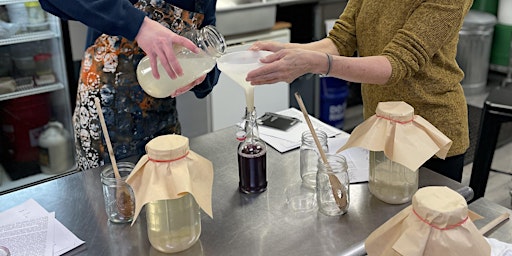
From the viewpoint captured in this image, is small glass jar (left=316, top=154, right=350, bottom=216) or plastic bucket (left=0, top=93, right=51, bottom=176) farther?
plastic bucket (left=0, top=93, right=51, bottom=176)

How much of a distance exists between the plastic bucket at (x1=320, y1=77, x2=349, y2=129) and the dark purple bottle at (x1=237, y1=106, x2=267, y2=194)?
90.6 inches

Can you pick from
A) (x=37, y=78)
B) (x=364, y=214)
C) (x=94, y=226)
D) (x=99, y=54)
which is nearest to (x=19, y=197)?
(x=94, y=226)

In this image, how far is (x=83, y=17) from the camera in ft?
4.52

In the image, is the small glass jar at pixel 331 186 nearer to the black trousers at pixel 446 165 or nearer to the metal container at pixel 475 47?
the black trousers at pixel 446 165

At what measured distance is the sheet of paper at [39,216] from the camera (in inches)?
46.1

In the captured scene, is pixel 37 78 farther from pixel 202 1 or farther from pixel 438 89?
pixel 438 89

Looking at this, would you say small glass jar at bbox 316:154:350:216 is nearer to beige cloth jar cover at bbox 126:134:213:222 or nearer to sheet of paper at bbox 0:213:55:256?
beige cloth jar cover at bbox 126:134:213:222

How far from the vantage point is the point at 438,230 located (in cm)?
90

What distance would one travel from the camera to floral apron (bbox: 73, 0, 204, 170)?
5.27ft

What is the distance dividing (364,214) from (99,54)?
90 cm

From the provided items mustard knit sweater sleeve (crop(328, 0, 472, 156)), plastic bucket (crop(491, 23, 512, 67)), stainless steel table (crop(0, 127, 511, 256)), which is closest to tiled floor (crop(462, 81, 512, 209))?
plastic bucket (crop(491, 23, 512, 67))

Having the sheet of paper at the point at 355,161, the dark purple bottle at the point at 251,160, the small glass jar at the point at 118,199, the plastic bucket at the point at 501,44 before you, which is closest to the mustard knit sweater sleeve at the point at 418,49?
the sheet of paper at the point at 355,161

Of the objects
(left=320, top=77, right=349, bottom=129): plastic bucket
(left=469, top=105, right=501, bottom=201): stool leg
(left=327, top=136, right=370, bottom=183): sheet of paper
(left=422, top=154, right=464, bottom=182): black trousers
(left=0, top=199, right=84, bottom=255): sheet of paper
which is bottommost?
(left=320, top=77, right=349, bottom=129): plastic bucket

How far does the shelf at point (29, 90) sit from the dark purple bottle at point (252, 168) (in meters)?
1.87
